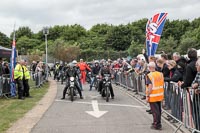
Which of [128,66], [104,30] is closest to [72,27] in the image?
[104,30]

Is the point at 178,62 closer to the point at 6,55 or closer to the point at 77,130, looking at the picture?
the point at 77,130

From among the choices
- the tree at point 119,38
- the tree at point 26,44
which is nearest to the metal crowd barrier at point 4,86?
the tree at point 119,38

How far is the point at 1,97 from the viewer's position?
17.5m

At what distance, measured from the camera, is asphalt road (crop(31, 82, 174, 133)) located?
961cm

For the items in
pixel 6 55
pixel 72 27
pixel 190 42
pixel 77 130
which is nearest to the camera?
pixel 77 130

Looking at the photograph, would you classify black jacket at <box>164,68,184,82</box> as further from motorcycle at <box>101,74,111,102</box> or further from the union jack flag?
motorcycle at <box>101,74,111,102</box>

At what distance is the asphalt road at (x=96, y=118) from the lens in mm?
9609

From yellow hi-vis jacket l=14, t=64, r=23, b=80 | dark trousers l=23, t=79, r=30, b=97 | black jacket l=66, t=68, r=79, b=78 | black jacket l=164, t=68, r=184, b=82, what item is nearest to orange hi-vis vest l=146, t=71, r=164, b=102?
black jacket l=164, t=68, r=184, b=82

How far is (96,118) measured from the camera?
1141 centimetres

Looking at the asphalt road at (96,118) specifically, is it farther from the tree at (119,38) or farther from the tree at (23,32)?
the tree at (23,32)

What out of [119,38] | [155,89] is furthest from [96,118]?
[119,38]

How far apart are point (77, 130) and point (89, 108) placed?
4.22m

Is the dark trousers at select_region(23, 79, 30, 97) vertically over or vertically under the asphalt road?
over

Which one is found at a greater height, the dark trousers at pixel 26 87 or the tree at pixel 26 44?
the tree at pixel 26 44
